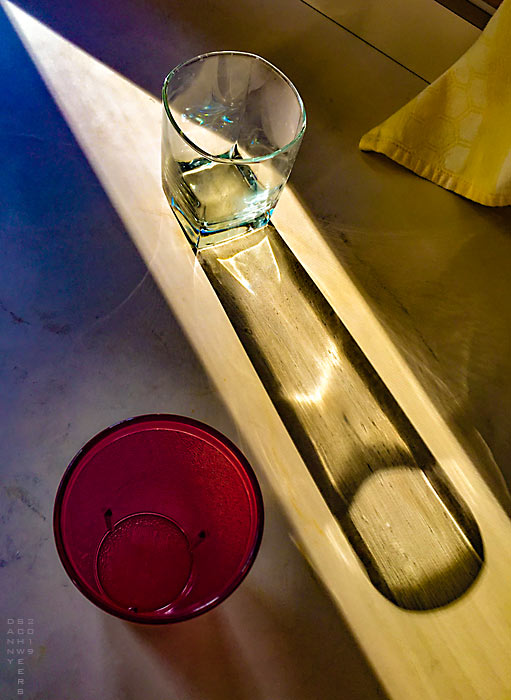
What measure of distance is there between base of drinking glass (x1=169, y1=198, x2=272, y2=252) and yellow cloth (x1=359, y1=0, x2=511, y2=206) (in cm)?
17

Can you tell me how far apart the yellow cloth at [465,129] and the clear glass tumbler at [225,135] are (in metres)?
0.14

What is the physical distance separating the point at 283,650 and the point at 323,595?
0.05 meters

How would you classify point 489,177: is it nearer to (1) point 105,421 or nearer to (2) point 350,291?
(2) point 350,291

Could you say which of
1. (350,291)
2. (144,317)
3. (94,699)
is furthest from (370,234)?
(94,699)

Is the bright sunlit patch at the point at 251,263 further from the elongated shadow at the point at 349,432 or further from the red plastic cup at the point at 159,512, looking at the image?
the red plastic cup at the point at 159,512

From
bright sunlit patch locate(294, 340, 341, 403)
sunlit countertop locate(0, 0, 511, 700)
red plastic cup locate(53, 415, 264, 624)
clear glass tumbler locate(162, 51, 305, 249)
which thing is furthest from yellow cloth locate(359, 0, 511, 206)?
red plastic cup locate(53, 415, 264, 624)

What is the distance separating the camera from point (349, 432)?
1.77 feet

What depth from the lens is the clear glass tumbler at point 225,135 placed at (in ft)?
1.90

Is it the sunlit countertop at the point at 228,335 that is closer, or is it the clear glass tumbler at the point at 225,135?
the sunlit countertop at the point at 228,335

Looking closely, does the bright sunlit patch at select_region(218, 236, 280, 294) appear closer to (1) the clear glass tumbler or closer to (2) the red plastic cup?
(1) the clear glass tumbler

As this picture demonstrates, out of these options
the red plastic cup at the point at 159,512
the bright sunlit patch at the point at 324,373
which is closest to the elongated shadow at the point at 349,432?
the bright sunlit patch at the point at 324,373

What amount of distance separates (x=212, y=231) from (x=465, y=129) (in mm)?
300

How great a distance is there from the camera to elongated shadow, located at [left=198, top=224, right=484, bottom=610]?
1.61 ft

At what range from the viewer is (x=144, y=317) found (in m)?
0.56
